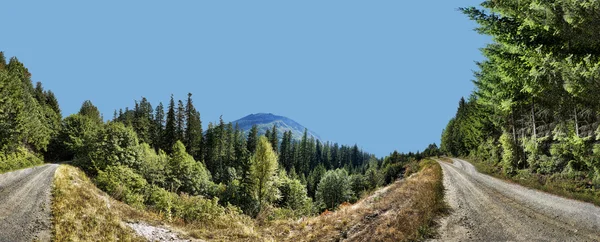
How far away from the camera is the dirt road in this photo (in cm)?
950

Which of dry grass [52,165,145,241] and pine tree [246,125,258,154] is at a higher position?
pine tree [246,125,258,154]

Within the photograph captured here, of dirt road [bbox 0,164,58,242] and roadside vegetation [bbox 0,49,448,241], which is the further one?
roadside vegetation [bbox 0,49,448,241]

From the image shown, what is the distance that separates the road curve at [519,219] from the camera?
8.08m

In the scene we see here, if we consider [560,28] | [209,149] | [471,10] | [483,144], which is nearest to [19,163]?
[471,10]

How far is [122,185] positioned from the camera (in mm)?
27859

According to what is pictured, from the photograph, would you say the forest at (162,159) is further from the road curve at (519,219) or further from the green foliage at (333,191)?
the road curve at (519,219)

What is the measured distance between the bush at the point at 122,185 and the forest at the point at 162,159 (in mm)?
98

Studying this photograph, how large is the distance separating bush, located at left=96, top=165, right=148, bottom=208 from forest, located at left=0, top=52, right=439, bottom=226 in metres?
0.10

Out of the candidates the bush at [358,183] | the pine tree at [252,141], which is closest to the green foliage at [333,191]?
the bush at [358,183]

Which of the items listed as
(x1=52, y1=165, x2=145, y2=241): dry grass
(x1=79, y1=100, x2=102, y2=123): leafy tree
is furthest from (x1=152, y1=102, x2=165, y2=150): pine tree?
(x1=52, y1=165, x2=145, y2=241): dry grass

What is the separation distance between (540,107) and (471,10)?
13.7 metres

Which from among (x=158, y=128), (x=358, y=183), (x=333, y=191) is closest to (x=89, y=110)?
(x=158, y=128)

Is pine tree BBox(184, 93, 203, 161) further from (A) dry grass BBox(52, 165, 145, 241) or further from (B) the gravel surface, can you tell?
(B) the gravel surface

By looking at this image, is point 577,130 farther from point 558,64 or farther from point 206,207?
point 206,207
